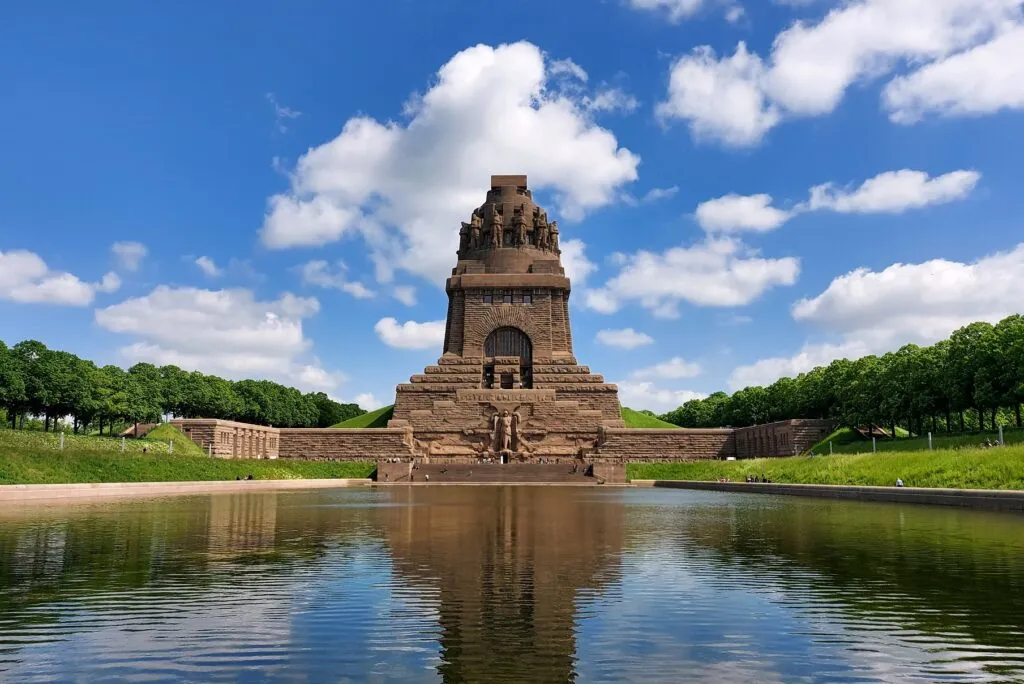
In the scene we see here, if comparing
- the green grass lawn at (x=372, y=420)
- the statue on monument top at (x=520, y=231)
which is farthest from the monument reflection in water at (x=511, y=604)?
the statue on monument top at (x=520, y=231)

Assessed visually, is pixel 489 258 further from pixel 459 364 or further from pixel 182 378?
pixel 182 378

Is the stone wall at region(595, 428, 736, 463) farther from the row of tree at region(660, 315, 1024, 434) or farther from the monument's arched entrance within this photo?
the monument's arched entrance

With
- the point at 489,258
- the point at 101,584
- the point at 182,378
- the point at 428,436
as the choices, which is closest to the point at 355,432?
the point at 428,436

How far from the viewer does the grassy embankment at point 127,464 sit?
95.1ft

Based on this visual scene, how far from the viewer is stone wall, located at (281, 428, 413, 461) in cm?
6016

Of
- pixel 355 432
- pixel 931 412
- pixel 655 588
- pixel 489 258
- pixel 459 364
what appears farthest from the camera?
pixel 489 258

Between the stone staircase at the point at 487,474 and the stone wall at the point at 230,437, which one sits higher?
the stone wall at the point at 230,437

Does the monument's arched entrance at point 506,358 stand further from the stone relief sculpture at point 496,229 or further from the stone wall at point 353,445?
the stone wall at point 353,445

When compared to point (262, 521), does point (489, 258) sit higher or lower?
higher

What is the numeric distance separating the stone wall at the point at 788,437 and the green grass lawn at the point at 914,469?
10994 mm

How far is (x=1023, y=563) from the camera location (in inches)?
432

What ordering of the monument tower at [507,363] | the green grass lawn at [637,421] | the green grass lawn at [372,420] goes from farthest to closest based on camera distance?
1. the green grass lawn at [637,421]
2. the green grass lawn at [372,420]
3. the monument tower at [507,363]

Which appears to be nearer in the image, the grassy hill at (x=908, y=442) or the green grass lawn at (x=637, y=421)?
the grassy hill at (x=908, y=442)

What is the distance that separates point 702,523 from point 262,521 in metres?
9.91
